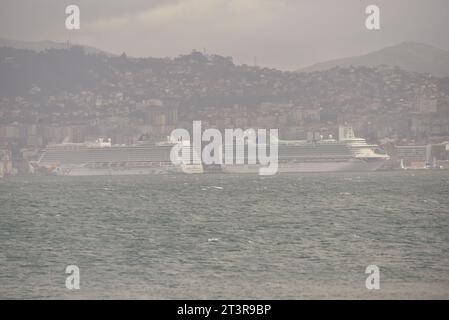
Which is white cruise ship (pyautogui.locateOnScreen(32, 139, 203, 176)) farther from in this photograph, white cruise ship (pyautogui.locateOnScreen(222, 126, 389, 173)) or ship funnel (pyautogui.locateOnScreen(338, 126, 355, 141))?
ship funnel (pyautogui.locateOnScreen(338, 126, 355, 141))

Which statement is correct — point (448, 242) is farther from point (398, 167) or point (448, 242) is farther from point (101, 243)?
point (398, 167)

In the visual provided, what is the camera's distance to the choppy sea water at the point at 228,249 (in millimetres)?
29312

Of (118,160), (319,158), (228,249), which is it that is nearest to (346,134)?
(319,158)

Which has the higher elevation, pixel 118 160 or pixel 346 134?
pixel 346 134

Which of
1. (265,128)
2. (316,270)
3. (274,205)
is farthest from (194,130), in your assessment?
(316,270)

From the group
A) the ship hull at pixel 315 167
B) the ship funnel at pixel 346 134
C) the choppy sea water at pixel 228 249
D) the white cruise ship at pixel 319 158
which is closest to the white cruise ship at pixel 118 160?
the ship hull at pixel 315 167

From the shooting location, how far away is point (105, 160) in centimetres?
14938

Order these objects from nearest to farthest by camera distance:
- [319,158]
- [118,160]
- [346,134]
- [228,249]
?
[228,249]
[319,158]
[118,160]
[346,134]

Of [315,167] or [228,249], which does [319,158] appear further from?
[228,249]

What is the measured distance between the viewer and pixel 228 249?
3841 cm

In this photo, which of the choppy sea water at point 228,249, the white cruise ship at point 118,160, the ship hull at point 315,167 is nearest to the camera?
the choppy sea water at point 228,249

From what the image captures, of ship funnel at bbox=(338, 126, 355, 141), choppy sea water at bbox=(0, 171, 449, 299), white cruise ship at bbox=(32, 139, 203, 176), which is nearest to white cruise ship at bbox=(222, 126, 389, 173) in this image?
ship funnel at bbox=(338, 126, 355, 141)

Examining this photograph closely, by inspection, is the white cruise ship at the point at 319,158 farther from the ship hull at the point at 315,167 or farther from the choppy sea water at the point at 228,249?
the choppy sea water at the point at 228,249

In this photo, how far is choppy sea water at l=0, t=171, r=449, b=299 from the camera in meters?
29.3
